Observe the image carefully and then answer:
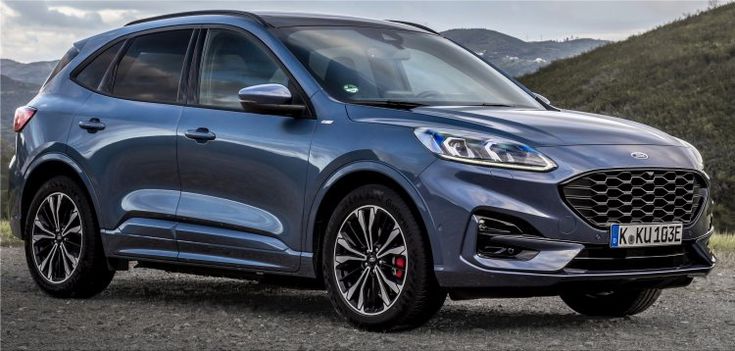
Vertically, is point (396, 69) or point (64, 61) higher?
point (396, 69)

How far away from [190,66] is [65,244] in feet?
5.35

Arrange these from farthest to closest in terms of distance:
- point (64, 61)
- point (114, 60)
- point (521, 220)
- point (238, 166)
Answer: point (64, 61), point (114, 60), point (238, 166), point (521, 220)

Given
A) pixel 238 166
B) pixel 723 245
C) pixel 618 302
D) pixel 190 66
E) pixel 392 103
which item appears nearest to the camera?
pixel 392 103

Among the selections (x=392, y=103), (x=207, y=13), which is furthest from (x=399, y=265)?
(x=207, y=13)

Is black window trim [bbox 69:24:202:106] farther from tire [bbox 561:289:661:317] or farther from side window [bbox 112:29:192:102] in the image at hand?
tire [bbox 561:289:661:317]

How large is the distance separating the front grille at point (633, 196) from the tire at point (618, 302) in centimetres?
99

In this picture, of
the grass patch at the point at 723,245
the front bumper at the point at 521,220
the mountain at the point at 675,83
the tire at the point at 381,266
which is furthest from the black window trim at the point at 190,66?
the mountain at the point at 675,83

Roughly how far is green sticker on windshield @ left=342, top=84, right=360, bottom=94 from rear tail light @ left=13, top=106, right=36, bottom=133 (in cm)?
294

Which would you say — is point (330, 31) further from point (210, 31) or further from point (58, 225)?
point (58, 225)

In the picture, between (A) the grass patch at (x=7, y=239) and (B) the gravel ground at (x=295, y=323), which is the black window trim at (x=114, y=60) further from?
(A) the grass patch at (x=7, y=239)

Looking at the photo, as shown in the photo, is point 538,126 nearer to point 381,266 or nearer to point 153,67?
point 381,266

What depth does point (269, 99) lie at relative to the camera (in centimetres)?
749

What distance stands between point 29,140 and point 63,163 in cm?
46

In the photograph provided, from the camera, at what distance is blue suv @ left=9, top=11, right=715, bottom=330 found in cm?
676
